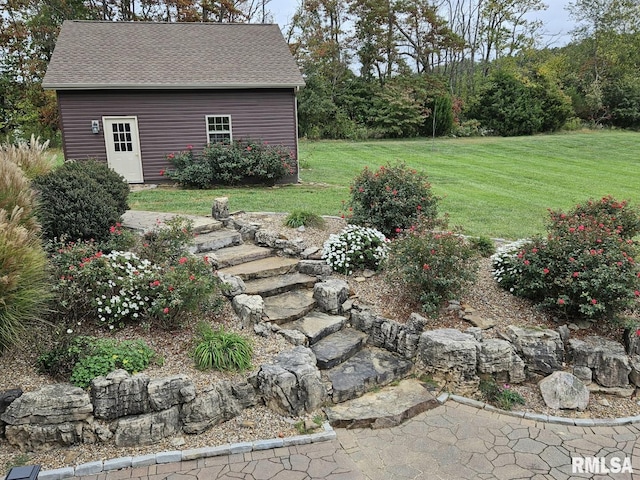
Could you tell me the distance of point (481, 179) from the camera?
45.2 feet

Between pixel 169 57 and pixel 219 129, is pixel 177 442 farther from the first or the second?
pixel 169 57

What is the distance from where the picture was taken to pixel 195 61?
13680mm

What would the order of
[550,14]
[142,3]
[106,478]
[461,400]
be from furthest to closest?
[550,14] → [142,3] → [461,400] → [106,478]

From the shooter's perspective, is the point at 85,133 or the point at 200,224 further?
the point at 85,133

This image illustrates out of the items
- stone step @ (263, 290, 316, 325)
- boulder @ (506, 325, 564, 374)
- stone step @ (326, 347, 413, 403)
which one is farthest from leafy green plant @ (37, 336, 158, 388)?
boulder @ (506, 325, 564, 374)

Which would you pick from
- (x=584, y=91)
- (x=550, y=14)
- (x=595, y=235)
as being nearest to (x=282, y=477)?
(x=595, y=235)

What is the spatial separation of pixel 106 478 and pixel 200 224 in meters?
4.29

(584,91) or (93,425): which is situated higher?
(584,91)

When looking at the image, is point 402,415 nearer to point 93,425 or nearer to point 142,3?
point 93,425

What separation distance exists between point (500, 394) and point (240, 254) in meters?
3.58

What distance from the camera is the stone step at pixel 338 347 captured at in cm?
458

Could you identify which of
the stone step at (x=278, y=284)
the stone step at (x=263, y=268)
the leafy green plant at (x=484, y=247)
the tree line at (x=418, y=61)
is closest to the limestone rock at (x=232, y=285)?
the stone step at (x=278, y=284)

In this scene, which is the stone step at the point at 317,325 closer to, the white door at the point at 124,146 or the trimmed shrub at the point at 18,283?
the trimmed shrub at the point at 18,283

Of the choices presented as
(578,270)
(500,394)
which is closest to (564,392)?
(500,394)
